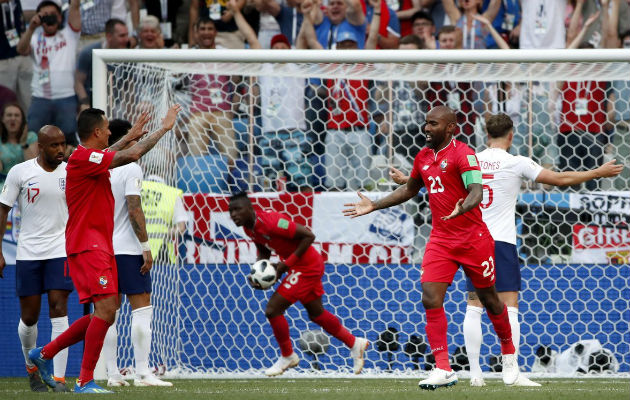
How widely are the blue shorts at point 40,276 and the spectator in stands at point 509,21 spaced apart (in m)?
6.13

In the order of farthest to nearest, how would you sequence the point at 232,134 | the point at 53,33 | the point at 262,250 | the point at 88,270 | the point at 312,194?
1. the point at 53,33
2. the point at 232,134
3. the point at 312,194
4. the point at 262,250
5. the point at 88,270

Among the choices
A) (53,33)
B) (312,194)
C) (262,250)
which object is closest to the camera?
(262,250)

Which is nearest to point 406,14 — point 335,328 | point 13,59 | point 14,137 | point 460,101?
point 460,101

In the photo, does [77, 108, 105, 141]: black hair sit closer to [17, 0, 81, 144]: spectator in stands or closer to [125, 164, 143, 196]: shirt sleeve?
[125, 164, 143, 196]: shirt sleeve

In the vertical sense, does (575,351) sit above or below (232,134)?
below

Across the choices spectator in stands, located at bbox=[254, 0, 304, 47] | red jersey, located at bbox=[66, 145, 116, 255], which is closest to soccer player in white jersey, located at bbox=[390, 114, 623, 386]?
red jersey, located at bbox=[66, 145, 116, 255]

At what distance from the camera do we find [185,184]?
969 centimetres

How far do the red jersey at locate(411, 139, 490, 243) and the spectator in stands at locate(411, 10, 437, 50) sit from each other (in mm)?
4961

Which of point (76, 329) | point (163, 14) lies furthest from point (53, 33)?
point (76, 329)

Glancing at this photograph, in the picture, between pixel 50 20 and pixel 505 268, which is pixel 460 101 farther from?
pixel 50 20

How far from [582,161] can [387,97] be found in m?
2.06

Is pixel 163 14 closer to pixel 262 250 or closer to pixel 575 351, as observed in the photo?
pixel 262 250

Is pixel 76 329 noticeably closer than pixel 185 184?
Yes

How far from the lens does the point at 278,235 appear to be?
830 centimetres
